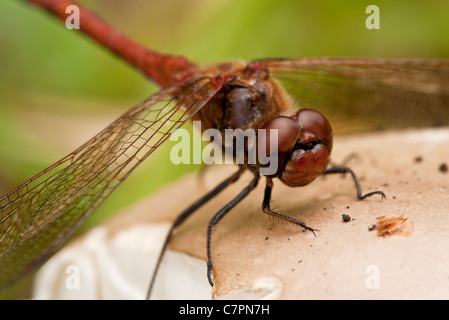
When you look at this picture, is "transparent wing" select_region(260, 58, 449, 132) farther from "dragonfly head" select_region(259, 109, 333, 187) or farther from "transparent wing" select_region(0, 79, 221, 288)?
"transparent wing" select_region(0, 79, 221, 288)

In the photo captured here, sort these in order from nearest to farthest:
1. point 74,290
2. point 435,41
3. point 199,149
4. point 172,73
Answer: point 74,290 < point 172,73 < point 199,149 < point 435,41

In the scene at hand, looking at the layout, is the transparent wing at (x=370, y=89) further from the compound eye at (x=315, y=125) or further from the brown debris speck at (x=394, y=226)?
the brown debris speck at (x=394, y=226)

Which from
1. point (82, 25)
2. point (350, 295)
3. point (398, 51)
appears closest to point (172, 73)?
point (82, 25)

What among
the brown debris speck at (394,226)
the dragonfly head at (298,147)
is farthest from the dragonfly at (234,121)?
the brown debris speck at (394,226)

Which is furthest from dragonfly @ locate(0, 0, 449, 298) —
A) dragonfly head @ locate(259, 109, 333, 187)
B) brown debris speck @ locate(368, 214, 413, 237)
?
brown debris speck @ locate(368, 214, 413, 237)

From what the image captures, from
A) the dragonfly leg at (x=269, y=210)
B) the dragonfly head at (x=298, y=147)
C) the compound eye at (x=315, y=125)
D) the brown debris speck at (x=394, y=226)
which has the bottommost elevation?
the brown debris speck at (x=394, y=226)

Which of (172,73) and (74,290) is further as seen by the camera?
(172,73)

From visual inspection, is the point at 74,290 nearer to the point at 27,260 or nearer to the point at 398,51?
the point at 27,260

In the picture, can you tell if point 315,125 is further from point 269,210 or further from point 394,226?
point 394,226
